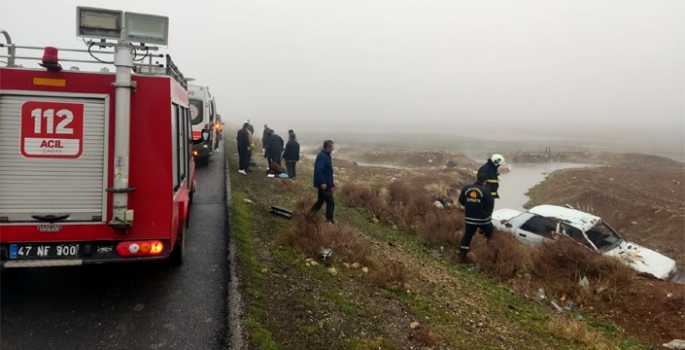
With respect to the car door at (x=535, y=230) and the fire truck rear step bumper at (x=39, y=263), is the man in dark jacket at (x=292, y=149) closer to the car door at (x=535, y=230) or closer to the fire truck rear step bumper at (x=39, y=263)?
the car door at (x=535, y=230)

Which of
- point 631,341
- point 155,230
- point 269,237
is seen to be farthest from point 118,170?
point 631,341

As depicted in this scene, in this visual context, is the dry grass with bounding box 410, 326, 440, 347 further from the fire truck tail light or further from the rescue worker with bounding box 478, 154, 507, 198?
the rescue worker with bounding box 478, 154, 507, 198

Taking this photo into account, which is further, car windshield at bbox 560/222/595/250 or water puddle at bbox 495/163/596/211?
water puddle at bbox 495/163/596/211

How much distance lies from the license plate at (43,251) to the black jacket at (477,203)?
6.32m

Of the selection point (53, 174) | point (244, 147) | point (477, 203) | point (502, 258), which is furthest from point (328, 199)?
point (244, 147)

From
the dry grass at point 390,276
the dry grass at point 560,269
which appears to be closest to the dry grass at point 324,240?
the dry grass at point 390,276

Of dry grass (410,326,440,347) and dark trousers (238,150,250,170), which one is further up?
dark trousers (238,150,250,170)

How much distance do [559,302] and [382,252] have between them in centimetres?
325

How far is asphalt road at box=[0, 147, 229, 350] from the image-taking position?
375cm

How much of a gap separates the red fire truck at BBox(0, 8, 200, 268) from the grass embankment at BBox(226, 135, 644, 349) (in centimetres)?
159

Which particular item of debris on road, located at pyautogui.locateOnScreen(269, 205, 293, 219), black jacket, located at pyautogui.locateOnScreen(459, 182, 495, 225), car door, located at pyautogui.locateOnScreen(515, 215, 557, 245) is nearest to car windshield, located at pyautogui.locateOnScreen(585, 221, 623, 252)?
car door, located at pyautogui.locateOnScreen(515, 215, 557, 245)

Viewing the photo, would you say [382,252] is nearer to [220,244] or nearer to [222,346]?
[220,244]

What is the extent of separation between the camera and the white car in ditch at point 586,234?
8766 mm

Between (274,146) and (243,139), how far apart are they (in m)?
1.29
